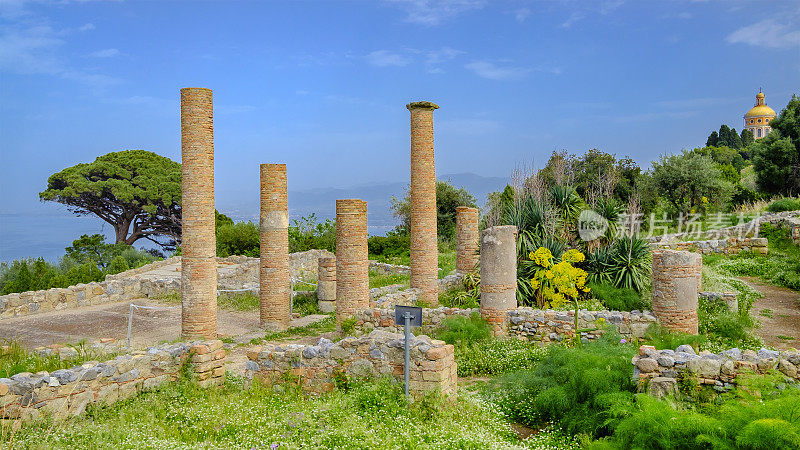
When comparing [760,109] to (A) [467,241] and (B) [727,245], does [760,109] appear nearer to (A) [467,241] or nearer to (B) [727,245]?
(B) [727,245]

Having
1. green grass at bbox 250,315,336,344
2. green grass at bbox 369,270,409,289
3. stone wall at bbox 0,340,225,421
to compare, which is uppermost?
green grass at bbox 369,270,409,289

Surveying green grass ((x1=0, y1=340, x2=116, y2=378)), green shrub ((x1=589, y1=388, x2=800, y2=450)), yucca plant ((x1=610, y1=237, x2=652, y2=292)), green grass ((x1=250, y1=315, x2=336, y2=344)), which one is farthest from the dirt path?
green grass ((x1=0, y1=340, x2=116, y2=378))

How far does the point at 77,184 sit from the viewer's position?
39531mm

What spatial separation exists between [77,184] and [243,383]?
35.3 metres

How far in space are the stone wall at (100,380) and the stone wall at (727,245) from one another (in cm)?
1790

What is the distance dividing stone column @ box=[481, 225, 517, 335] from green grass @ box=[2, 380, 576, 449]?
436 centimetres

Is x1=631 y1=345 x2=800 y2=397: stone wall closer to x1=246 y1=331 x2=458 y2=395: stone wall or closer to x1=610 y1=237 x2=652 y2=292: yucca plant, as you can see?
x1=246 y1=331 x2=458 y2=395: stone wall

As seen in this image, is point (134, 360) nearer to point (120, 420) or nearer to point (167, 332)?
point (120, 420)

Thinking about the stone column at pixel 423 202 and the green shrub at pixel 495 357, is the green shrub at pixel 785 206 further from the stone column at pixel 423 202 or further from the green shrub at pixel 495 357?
the green shrub at pixel 495 357

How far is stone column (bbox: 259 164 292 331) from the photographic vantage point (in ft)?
55.3

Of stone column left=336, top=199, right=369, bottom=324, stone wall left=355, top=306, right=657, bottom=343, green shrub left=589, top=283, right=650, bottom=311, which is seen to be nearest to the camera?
stone wall left=355, top=306, right=657, bottom=343

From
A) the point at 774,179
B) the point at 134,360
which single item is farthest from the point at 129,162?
the point at 774,179

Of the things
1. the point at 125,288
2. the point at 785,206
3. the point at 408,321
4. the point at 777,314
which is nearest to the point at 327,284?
the point at 125,288

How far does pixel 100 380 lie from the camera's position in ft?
29.6
